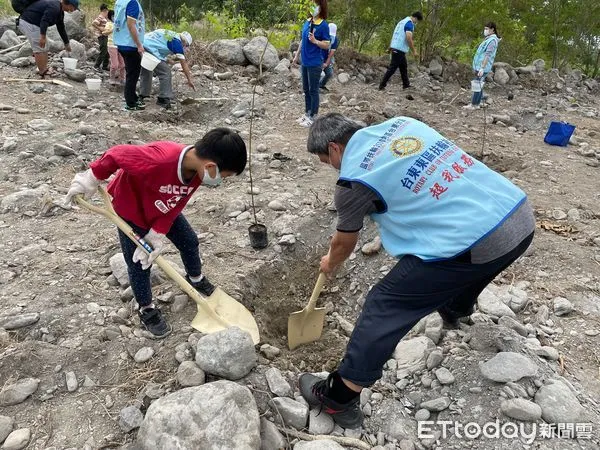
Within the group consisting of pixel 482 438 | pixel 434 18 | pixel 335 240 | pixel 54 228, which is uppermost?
pixel 434 18

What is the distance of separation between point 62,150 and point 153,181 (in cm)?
295

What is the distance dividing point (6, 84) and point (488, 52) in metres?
7.40

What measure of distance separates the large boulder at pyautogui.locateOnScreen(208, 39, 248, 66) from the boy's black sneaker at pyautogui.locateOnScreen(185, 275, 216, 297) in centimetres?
648

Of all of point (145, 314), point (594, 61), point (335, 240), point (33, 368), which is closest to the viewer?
point (335, 240)

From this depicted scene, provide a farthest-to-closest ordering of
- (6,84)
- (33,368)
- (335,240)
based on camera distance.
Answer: (6,84) < (33,368) < (335,240)

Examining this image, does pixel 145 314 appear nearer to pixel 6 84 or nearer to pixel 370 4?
pixel 6 84

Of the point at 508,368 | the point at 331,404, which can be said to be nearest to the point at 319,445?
the point at 331,404

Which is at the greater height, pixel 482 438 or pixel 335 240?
pixel 335 240

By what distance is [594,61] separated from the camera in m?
11.8

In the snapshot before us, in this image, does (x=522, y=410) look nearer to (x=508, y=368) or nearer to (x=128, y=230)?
(x=508, y=368)

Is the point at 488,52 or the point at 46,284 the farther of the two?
the point at 488,52

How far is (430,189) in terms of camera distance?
68.4 inches

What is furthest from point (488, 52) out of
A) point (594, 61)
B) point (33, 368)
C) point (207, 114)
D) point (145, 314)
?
point (33, 368)

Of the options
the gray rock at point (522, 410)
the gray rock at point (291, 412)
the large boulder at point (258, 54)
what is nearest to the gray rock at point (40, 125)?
the large boulder at point (258, 54)
